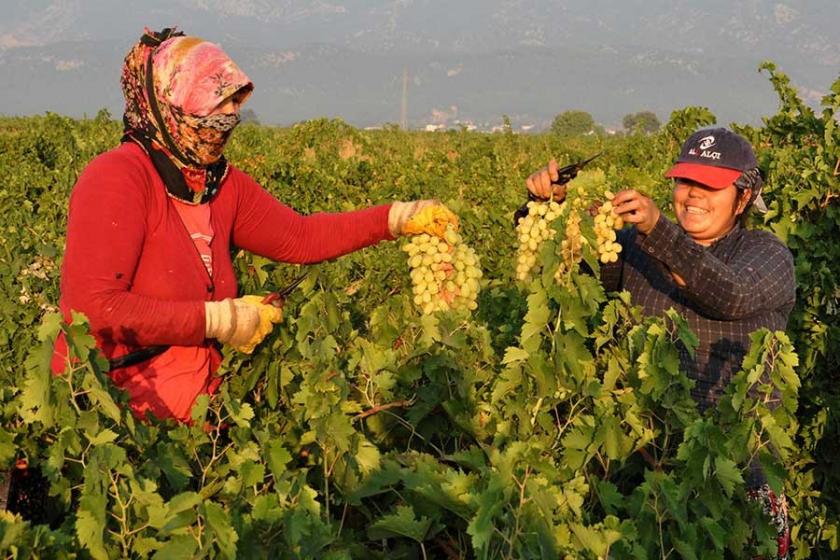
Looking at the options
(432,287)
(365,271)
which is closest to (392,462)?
(432,287)

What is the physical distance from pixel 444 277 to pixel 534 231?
0.33 metres

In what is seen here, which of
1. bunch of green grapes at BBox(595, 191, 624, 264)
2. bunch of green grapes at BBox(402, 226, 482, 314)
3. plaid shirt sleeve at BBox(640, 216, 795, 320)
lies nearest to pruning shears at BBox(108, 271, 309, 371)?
bunch of green grapes at BBox(402, 226, 482, 314)

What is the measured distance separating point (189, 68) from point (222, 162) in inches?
16.1

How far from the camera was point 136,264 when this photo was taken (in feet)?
8.57

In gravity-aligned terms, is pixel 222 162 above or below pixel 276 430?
above

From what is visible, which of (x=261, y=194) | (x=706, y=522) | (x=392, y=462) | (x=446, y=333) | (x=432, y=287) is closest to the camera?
A: (x=706, y=522)

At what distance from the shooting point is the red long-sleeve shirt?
2482mm

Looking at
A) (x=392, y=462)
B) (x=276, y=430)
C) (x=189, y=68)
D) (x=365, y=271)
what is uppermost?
(x=189, y=68)

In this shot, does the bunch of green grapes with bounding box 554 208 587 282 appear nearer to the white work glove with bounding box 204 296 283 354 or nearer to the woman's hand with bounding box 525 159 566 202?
the woman's hand with bounding box 525 159 566 202

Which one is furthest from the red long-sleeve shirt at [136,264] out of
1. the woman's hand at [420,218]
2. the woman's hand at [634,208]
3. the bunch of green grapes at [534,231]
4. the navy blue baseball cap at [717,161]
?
the navy blue baseball cap at [717,161]

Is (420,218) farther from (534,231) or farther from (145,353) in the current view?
(145,353)

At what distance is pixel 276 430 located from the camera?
8.70ft

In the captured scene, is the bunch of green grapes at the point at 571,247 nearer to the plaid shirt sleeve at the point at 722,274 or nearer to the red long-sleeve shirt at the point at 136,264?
the plaid shirt sleeve at the point at 722,274

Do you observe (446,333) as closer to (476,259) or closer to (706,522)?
(476,259)
